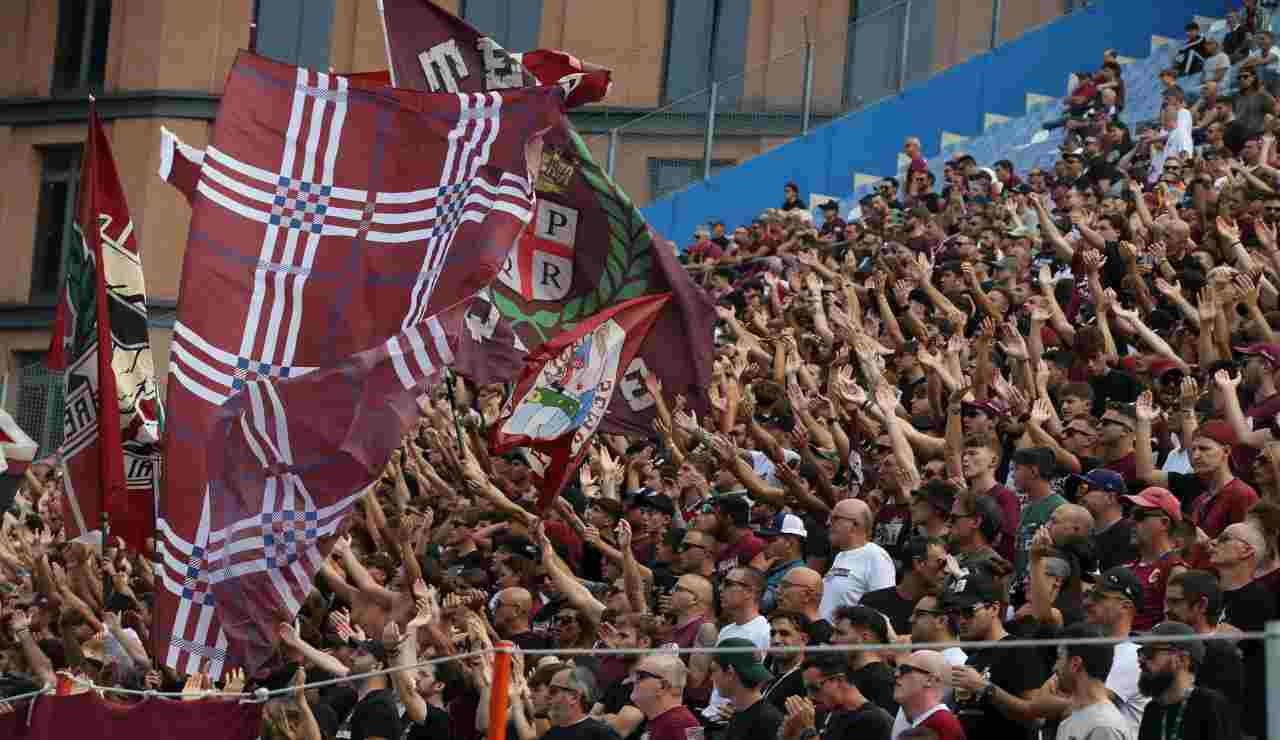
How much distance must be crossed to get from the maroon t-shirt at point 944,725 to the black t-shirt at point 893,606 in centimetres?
227

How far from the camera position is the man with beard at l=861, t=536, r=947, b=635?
1160 cm

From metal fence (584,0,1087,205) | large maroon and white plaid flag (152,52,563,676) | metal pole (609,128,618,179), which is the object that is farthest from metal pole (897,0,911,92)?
large maroon and white plaid flag (152,52,563,676)

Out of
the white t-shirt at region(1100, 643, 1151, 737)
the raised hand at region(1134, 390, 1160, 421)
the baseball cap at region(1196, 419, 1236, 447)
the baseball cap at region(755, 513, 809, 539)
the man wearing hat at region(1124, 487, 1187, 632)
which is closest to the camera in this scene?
the white t-shirt at region(1100, 643, 1151, 737)

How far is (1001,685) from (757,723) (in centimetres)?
136

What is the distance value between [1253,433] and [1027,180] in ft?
39.2

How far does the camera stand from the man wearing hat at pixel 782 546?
43.4 ft

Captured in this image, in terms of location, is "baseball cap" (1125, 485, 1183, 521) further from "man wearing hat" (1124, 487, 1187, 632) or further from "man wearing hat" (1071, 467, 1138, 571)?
"man wearing hat" (1071, 467, 1138, 571)

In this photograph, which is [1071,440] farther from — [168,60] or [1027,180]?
[168,60]

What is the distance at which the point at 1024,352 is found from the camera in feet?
49.2

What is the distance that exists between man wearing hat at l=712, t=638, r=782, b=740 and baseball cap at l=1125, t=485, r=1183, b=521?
2229 mm

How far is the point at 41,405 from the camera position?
1189 inches

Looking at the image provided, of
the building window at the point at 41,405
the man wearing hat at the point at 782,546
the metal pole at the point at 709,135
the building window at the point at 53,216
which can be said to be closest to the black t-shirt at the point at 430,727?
the man wearing hat at the point at 782,546

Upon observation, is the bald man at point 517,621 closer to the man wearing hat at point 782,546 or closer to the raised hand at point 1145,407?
the man wearing hat at point 782,546

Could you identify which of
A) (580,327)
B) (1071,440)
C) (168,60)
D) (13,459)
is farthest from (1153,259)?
(168,60)
